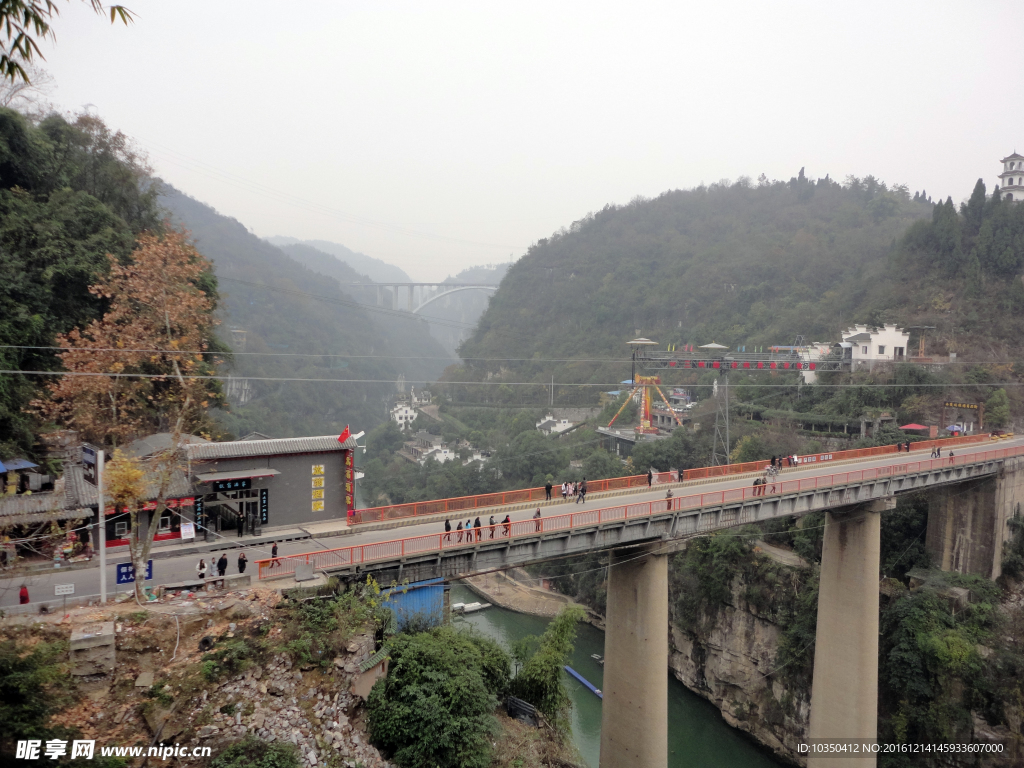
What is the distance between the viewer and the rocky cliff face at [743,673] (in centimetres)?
2886

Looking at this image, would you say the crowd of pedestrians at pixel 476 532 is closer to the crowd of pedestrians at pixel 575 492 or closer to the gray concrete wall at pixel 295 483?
the gray concrete wall at pixel 295 483

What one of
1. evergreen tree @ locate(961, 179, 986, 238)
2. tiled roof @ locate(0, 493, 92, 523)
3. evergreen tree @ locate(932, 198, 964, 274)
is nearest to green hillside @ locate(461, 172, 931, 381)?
evergreen tree @ locate(932, 198, 964, 274)

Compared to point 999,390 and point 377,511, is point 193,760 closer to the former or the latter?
point 377,511

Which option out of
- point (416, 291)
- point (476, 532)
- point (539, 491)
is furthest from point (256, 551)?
point (416, 291)

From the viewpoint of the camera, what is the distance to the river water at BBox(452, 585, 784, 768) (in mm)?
27406

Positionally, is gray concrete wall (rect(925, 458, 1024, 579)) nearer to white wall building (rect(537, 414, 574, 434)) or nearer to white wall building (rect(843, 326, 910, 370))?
white wall building (rect(843, 326, 910, 370))

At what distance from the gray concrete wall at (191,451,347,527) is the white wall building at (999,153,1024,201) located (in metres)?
69.3

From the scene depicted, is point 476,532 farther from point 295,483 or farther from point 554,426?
point 554,426

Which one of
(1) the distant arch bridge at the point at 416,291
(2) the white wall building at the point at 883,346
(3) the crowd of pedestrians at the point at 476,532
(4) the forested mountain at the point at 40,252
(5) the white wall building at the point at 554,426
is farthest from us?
(1) the distant arch bridge at the point at 416,291

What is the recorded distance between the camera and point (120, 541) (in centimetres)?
1480

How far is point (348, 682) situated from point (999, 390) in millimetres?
43874

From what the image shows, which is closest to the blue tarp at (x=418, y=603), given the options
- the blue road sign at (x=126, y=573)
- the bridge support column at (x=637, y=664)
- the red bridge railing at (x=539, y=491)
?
the red bridge railing at (x=539, y=491)

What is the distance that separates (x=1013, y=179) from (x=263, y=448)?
239 feet

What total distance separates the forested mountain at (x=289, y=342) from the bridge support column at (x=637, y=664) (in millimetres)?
46936
